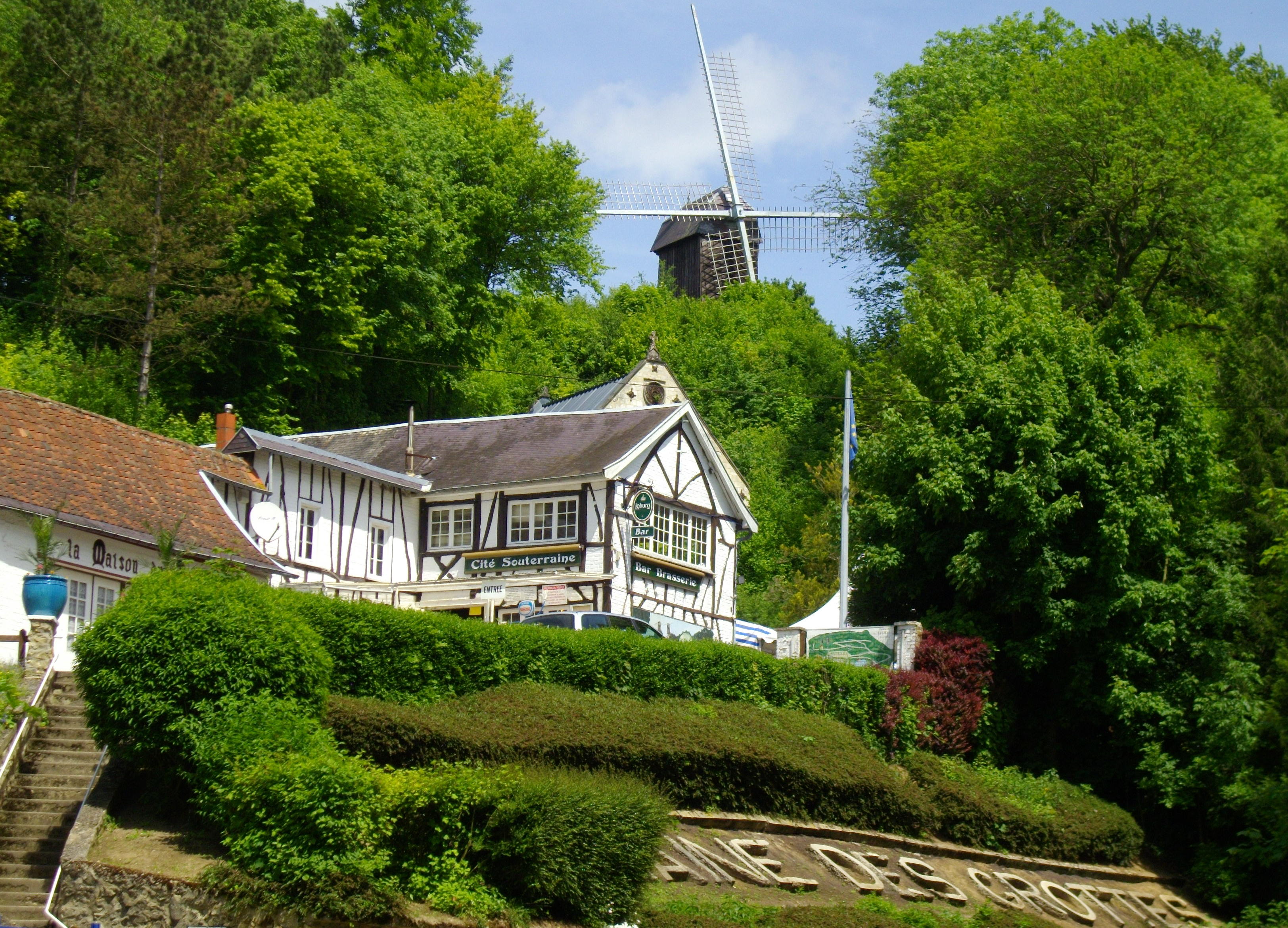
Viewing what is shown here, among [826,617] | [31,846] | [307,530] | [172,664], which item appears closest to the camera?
[31,846]

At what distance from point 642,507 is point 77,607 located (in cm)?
1443

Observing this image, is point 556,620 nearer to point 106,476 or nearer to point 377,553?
point 106,476

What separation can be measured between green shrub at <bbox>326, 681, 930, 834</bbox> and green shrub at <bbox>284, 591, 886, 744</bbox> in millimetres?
433

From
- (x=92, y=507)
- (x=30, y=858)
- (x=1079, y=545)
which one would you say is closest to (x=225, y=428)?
(x=92, y=507)

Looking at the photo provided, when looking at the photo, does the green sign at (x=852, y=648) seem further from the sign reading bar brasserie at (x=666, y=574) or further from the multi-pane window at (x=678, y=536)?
the multi-pane window at (x=678, y=536)

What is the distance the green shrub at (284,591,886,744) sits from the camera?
20.6 m

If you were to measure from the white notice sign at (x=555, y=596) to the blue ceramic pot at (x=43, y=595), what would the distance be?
1147 cm

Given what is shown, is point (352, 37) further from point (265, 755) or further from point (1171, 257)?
point (265, 755)

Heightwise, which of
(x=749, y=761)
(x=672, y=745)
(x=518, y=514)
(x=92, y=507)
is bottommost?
(x=749, y=761)

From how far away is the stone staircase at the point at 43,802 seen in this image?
16078 mm

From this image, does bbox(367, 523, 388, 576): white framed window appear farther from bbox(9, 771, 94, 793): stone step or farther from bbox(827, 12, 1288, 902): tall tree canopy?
bbox(9, 771, 94, 793): stone step

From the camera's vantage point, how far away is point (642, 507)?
3475cm

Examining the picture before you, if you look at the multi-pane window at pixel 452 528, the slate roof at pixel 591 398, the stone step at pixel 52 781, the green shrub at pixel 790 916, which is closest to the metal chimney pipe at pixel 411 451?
the multi-pane window at pixel 452 528

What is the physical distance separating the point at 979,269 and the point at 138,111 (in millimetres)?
22986
